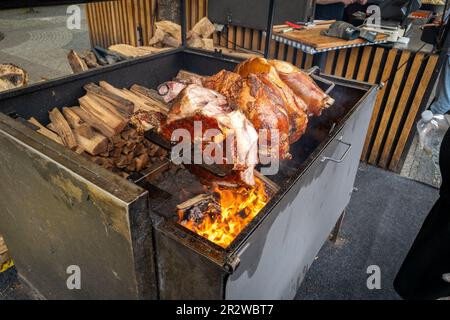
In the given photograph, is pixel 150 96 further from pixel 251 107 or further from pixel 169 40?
pixel 169 40

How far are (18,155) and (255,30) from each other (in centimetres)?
466

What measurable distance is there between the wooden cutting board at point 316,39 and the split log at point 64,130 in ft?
8.67

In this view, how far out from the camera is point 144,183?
5.83 feet

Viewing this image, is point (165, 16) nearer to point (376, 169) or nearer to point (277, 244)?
point (376, 169)

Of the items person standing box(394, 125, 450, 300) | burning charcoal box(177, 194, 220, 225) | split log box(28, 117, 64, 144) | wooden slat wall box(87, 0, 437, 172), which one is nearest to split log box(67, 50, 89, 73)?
split log box(28, 117, 64, 144)

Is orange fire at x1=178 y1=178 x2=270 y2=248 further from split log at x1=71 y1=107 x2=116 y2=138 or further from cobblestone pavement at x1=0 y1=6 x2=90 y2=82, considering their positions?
cobblestone pavement at x1=0 y1=6 x2=90 y2=82

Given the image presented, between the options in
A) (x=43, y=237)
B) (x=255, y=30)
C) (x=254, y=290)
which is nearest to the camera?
(x=254, y=290)

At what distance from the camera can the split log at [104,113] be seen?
7.48 ft

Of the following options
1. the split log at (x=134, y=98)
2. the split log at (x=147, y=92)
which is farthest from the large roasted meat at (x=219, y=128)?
the split log at (x=147, y=92)

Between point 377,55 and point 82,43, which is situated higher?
point 377,55

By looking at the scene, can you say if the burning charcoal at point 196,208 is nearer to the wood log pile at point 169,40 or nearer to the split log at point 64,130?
the split log at point 64,130

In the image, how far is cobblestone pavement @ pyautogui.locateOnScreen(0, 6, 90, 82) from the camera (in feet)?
24.3
